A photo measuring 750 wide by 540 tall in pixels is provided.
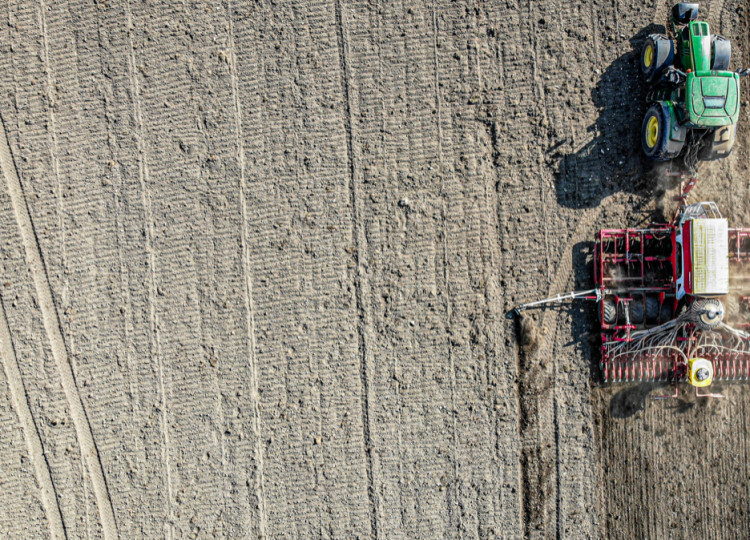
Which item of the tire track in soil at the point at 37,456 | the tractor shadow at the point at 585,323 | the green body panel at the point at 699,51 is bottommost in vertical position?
the tire track in soil at the point at 37,456

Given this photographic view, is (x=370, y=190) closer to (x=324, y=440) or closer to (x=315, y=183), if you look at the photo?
(x=315, y=183)

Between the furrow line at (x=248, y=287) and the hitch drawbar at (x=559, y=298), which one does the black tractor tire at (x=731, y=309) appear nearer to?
the hitch drawbar at (x=559, y=298)

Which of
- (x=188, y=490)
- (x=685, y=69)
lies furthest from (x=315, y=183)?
(x=685, y=69)

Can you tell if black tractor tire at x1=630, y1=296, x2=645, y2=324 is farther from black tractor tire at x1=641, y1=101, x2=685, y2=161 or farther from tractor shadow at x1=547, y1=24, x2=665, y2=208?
black tractor tire at x1=641, y1=101, x2=685, y2=161

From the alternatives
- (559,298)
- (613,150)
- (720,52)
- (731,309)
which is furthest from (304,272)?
(720,52)

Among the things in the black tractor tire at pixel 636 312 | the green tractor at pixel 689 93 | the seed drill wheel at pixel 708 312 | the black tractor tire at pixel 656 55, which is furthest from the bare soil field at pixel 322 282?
the seed drill wheel at pixel 708 312

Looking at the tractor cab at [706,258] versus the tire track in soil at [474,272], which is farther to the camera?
the tire track in soil at [474,272]
